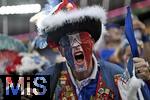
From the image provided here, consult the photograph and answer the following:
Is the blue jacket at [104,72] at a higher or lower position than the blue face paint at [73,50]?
lower

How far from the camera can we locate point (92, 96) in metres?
2.54

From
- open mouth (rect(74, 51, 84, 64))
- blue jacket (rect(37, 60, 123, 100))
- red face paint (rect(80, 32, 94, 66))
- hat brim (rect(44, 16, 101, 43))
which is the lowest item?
blue jacket (rect(37, 60, 123, 100))

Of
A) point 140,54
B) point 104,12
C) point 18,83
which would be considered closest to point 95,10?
point 104,12

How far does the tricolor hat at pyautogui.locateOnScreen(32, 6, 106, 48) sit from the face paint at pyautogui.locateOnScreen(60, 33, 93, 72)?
1.0 inches

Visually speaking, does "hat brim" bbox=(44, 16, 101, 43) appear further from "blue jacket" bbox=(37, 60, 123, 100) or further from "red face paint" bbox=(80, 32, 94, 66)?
"blue jacket" bbox=(37, 60, 123, 100)

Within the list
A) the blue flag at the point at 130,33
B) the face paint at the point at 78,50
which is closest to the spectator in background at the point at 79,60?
the face paint at the point at 78,50

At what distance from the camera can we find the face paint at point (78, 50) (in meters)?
2.52

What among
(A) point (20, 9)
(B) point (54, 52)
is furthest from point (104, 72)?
(A) point (20, 9)

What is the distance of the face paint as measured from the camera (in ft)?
8.27

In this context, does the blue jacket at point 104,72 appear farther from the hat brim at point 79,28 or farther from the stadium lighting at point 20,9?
the stadium lighting at point 20,9

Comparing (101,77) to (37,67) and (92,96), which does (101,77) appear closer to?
(92,96)

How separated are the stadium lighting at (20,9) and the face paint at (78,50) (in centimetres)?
19

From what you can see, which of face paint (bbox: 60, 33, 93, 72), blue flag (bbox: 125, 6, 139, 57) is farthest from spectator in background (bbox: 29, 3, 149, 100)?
blue flag (bbox: 125, 6, 139, 57)

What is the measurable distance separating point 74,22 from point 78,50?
123 mm
